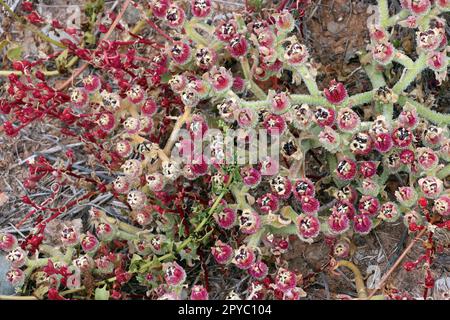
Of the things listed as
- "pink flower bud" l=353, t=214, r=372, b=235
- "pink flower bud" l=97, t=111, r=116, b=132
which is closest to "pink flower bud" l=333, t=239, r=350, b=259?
"pink flower bud" l=353, t=214, r=372, b=235

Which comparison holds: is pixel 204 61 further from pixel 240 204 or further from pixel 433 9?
pixel 433 9

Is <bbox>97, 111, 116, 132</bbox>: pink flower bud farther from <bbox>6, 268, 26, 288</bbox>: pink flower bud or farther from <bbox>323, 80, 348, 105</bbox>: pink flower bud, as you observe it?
<bbox>323, 80, 348, 105</bbox>: pink flower bud

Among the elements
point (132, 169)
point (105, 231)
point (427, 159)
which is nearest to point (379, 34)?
point (427, 159)

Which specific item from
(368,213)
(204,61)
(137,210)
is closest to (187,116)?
(204,61)

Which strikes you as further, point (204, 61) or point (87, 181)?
point (87, 181)

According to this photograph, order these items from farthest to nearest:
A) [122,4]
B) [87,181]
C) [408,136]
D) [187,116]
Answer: [122,4]
[87,181]
[187,116]
[408,136]

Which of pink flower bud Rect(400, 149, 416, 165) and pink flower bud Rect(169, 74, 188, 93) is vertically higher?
pink flower bud Rect(169, 74, 188, 93)

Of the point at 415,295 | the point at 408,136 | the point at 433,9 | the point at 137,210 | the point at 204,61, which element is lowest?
the point at 415,295

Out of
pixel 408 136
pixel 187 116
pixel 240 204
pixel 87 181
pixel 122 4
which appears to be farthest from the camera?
pixel 122 4
